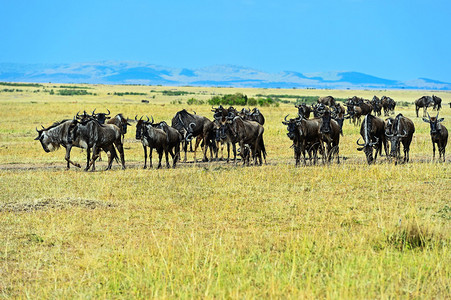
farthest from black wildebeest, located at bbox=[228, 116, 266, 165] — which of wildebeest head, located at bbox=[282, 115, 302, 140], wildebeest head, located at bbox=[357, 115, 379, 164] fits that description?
wildebeest head, located at bbox=[357, 115, 379, 164]

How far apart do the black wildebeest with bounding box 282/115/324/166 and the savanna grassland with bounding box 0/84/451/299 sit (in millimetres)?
2327

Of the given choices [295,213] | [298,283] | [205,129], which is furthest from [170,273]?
[205,129]

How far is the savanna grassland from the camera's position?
23.4 ft

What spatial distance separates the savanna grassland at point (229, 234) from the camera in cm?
713

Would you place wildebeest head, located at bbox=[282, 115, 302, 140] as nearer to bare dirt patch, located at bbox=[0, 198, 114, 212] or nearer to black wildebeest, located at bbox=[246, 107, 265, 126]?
black wildebeest, located at bbox=[246, 107, 265, 126]

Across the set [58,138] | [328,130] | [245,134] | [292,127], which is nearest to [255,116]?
[245,134]

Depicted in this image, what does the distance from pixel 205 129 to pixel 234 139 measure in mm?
2898

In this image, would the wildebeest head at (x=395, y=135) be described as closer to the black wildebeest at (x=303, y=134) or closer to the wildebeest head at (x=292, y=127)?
the black wildebeest at (x=303, y=134)

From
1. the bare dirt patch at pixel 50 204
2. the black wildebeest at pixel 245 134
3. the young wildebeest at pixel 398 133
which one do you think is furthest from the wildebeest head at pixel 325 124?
the bare dirt patch at pixel 50 204

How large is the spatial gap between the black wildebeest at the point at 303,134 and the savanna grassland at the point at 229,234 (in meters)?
2.33

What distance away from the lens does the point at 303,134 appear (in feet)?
67.0

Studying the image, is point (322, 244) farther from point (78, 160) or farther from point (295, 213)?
point (78, 160)

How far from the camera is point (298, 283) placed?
7.20 meters

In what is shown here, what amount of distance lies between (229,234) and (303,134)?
1126cm
